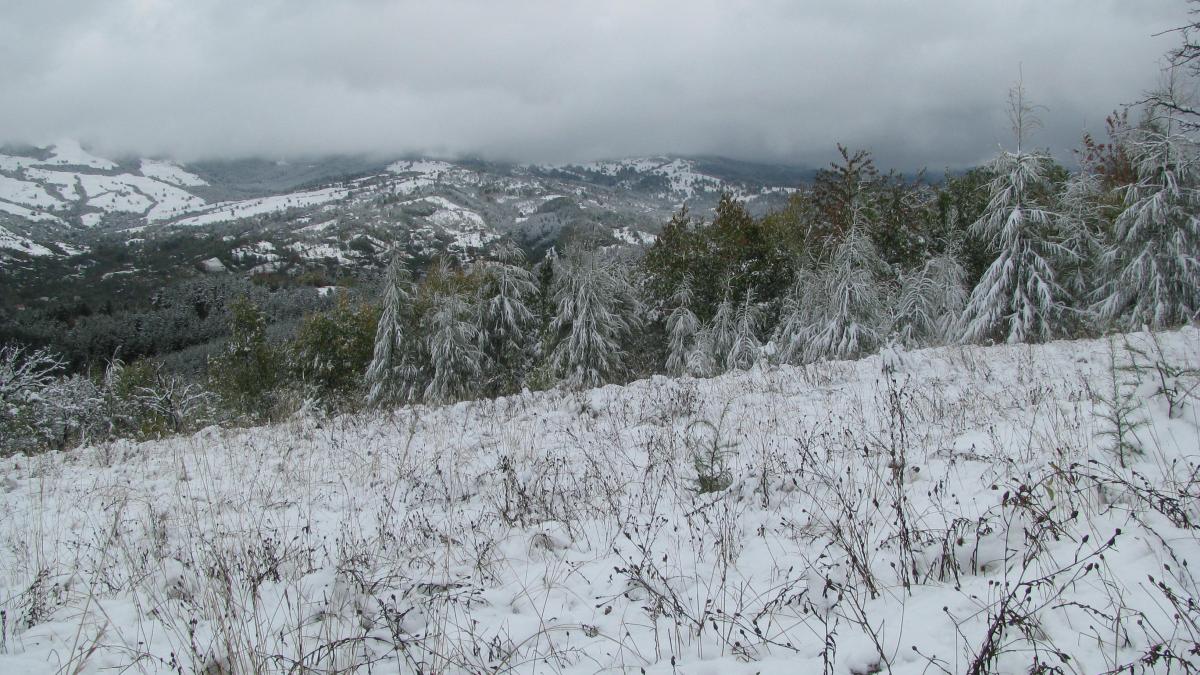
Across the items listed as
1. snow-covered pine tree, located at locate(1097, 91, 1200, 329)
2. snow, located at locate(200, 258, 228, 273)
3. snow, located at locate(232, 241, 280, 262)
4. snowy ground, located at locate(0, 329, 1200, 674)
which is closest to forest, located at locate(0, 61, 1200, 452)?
snow-covered pine tree, located at locate(1097, 91, 1200, 329)

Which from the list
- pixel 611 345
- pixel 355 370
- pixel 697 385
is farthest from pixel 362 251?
pixel 697 385

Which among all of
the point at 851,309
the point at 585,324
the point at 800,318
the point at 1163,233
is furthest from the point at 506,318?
the point at 1163,233

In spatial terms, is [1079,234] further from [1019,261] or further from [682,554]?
[682,554]

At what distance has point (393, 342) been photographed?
83.0 ft

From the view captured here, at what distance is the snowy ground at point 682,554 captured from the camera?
2084mm

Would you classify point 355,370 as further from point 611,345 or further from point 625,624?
point 625,624

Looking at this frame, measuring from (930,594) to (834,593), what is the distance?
15.0 inches

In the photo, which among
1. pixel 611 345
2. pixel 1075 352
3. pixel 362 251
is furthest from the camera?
pixel 362 251

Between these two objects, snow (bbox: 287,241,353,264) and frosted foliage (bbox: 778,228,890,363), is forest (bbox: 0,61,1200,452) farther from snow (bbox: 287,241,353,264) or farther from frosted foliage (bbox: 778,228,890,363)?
snow (bbox: 287,241,353,264)

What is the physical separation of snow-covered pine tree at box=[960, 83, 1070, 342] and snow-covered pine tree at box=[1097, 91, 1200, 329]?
64.2 inches

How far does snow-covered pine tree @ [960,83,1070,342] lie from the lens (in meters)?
15.7

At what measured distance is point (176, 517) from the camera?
4.50 m

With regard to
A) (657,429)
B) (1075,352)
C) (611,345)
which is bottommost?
(611,345)

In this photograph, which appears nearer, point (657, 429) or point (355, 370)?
point (657, 429)
